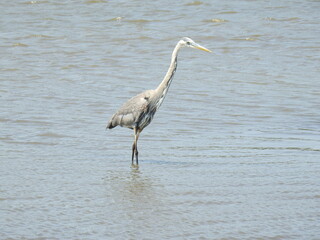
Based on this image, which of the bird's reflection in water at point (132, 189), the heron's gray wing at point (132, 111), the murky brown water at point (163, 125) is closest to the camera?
the murky brown water at point (163, 125)

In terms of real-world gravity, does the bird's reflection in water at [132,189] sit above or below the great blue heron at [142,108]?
below

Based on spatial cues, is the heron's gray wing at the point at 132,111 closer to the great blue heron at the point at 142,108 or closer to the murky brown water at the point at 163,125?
the great blue heron at the point at 142,108

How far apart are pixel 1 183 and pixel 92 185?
79 cm

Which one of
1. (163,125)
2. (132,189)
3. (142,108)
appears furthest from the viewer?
(163,125)

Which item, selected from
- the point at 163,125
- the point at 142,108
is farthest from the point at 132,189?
the point at 163,125

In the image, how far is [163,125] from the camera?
9445 millimetres

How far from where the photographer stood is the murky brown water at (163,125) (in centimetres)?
532

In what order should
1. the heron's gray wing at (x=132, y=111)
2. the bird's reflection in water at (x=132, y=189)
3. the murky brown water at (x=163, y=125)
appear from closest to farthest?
the murky brown water at (x=163, y=125)
the bird's reflection in water at (x=132, y=189)
the heron's gray wing at (x=132, y=111)

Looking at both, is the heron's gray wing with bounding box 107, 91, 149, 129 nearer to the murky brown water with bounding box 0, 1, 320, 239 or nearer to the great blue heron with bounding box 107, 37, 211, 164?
the great blue heron with bounding box 107, 37, 211, 164

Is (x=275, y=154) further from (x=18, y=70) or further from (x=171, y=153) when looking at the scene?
(x=18, y=70)

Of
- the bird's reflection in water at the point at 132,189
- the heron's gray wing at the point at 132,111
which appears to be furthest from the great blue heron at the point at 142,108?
the bird's reflection in water at the point at 132,189

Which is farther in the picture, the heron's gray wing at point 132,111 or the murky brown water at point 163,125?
the heron's gray wing at point 132,111

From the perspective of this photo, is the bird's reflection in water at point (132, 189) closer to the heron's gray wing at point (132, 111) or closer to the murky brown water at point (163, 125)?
the murky brown water at point (163, 125)

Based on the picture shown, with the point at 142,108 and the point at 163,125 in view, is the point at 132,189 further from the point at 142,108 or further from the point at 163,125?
the point at 163,125
